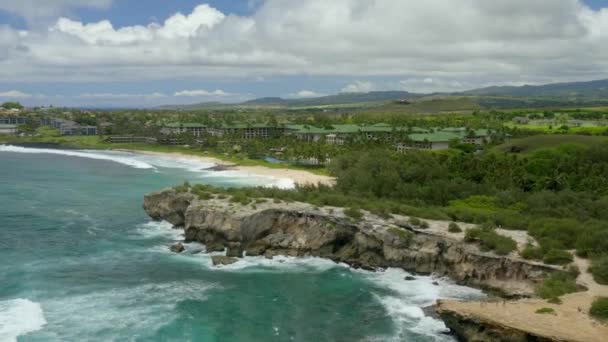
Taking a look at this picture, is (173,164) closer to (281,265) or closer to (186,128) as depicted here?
(186,128)

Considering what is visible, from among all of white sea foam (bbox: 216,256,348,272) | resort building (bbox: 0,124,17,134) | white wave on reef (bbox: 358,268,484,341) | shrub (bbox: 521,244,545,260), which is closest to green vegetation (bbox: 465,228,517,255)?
shrub (bbox: 521,244,545,260)

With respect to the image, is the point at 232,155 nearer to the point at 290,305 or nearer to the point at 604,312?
the point at 290,305

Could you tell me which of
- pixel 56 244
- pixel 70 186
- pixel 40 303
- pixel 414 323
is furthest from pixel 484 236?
pixel 70 186

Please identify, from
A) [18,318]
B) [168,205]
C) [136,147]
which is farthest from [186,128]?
[18,318]

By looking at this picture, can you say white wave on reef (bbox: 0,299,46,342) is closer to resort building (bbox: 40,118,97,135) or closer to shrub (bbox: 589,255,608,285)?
shrub (bbox: 589,255,608,285)

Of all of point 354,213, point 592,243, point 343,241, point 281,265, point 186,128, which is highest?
point 186,128

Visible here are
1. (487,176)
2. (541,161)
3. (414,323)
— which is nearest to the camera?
(414,323)

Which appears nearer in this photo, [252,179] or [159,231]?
[159,231]
